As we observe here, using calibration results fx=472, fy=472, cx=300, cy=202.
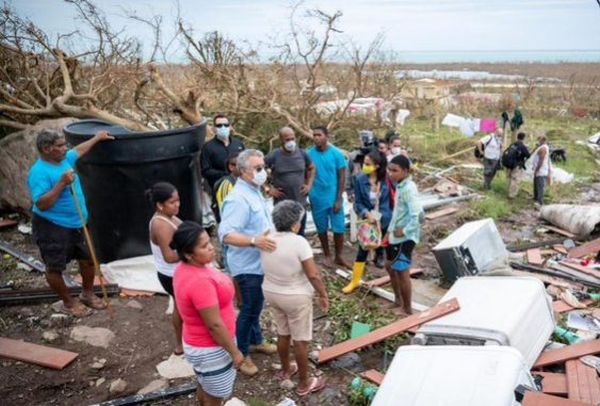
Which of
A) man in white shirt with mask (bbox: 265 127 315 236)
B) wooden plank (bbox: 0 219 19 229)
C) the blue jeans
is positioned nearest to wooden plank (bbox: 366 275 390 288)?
man in white shirt with mask (bbox: 265 127 315 236)

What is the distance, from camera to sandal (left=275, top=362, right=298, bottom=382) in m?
3.67

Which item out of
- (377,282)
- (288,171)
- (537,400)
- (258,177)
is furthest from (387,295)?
(537,400)

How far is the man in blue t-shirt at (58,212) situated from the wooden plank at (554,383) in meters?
3.95

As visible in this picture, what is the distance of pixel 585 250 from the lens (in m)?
6.59

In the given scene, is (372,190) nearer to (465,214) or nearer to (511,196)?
(465,214)

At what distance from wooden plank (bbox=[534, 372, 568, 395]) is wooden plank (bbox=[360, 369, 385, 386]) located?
3.80 ft

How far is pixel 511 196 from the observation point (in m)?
9.58

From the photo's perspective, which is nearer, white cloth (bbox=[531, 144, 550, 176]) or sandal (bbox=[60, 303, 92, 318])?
sandal (bbox=[60, 303, 92, 318])

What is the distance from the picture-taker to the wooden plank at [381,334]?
381cm

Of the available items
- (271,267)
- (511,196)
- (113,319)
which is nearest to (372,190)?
(271,267)

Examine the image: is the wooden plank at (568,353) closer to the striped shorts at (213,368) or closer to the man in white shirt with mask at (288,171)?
the striped shorts at (213,368)

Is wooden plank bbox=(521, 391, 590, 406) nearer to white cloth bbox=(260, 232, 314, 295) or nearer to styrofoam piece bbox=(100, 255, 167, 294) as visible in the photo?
white cloth bbox=(260, 232, 314, 295)

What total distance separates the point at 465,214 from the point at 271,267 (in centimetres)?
592

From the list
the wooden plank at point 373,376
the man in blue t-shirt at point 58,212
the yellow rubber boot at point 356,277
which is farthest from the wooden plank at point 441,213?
the man in blue t-shirt at point 58,212
